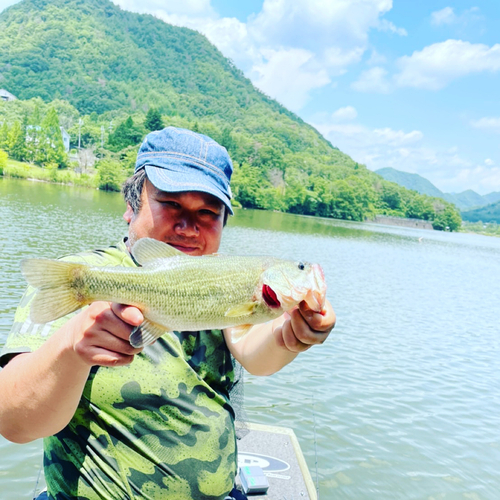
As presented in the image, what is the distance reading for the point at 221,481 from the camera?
238 centimetres

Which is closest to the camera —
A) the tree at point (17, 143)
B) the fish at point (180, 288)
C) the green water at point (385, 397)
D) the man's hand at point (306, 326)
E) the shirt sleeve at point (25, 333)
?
the fish at point (180, 288)

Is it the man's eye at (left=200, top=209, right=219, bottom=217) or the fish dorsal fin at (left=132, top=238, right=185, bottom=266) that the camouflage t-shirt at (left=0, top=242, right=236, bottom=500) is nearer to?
the fish dorsal fin at (left=132, top=238, right=185, bottom=266)

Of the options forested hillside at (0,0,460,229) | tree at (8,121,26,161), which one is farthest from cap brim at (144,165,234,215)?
tree at (8,121,26,161)

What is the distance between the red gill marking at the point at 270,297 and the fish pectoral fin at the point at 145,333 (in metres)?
0.56

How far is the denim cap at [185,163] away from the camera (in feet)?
7.95

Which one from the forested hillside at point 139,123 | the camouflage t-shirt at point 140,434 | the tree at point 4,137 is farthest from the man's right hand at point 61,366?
the tree at point 4,137

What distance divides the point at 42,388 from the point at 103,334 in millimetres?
395

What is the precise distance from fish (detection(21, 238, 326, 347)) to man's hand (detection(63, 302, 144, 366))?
0.17ft

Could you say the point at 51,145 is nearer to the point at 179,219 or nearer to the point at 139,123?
the point at 139,123

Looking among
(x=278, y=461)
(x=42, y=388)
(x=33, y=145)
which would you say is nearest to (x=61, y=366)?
(x=42, y=388)

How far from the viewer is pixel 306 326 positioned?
2174 millimetres

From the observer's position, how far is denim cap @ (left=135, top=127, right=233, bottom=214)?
7.95ft

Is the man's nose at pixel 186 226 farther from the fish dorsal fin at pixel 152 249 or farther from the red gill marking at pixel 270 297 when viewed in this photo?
the red gill marking at pixel 270 297

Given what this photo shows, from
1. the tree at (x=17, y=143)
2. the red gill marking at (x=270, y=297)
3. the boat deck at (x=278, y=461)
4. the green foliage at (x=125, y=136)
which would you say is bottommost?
the boat deck at (x=278, y=461)
